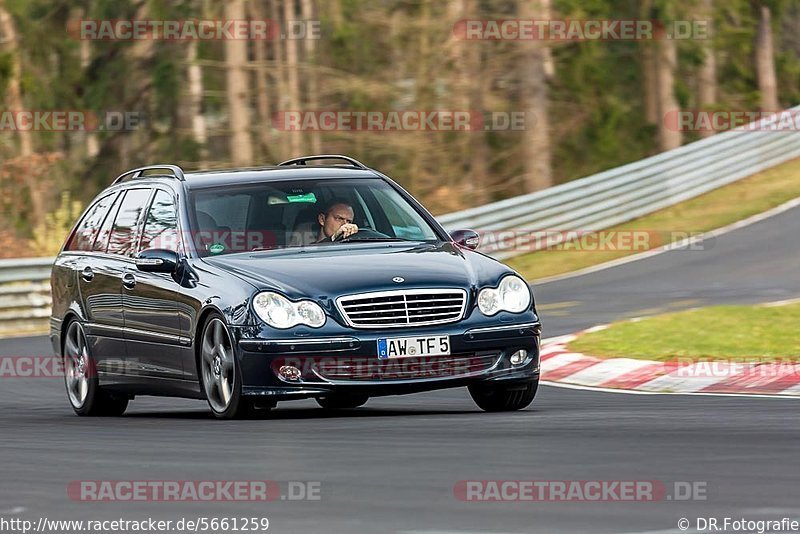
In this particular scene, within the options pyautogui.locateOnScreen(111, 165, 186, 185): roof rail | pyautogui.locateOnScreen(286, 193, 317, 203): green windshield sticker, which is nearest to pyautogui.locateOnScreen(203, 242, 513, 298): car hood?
pyautogui.locateOnScreen(286, 193, 317, 203): green windshield sticker

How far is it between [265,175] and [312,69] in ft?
72.3

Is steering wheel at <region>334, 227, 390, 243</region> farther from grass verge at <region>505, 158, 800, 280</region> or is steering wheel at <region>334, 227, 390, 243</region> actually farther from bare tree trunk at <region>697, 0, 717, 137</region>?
bare tree trunk at <region>697, 0, 717, 137</region>

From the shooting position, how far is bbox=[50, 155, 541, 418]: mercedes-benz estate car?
1034 cm

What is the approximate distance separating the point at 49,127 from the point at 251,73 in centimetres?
1003

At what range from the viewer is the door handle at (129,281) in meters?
11.8

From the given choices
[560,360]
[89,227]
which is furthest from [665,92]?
[89,227]

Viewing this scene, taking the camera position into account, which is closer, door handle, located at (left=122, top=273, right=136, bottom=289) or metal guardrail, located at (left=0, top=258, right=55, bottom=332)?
door handle, located at (left=122, top=273, right=136, bottom=289)

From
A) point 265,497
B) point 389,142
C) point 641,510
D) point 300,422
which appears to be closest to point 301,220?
point 300,422

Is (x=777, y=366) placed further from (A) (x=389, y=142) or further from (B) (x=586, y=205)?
(A) (x=389, y=142)

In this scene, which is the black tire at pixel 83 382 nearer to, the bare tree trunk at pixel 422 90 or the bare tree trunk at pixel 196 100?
the bare tree trunk at pixel 422 90

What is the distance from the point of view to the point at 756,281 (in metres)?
21.9

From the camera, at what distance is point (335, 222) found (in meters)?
11.5

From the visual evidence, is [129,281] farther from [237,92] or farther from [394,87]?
[394,87]

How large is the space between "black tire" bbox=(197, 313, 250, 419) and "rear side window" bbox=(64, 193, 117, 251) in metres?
2.52
